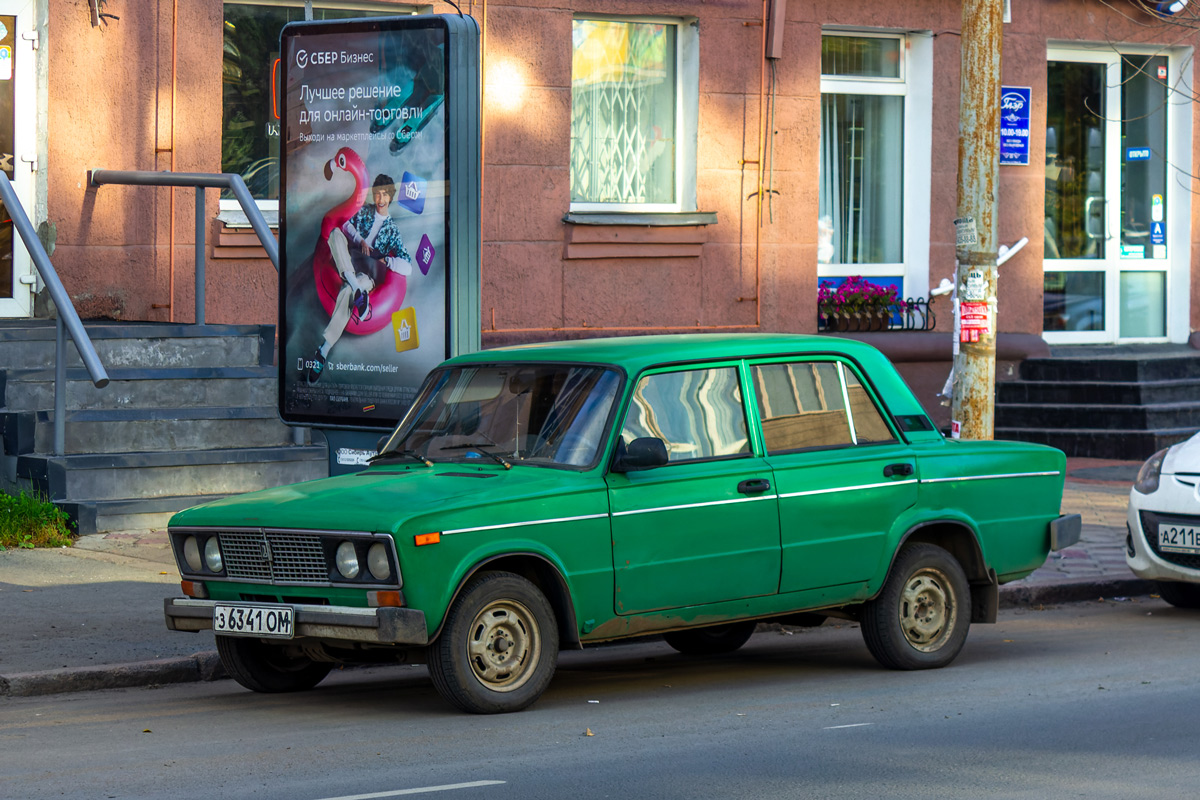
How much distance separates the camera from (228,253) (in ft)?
49.3

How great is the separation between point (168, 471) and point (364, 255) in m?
3.50

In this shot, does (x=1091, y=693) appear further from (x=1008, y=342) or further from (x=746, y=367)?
(x=1008, y=342)

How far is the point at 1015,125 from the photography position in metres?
19.2

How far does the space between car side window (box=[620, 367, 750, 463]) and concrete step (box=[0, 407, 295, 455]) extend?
19.1 ft

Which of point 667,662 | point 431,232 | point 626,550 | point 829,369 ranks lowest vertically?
point 667,662

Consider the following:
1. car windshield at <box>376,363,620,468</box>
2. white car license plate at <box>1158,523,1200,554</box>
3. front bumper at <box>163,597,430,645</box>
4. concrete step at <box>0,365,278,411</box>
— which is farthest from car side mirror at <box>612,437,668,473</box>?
concrete step at <box>0,365,278,411</box>

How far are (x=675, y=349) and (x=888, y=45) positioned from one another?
11746 mm

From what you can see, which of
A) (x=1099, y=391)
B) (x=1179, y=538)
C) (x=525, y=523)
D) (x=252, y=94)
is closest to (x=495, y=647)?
(x=525, y=523)

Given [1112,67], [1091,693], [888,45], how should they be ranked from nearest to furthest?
[1091,693]
[888,45]
[1112,67]

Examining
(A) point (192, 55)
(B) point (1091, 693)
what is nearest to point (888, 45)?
(A) point (192, 55)

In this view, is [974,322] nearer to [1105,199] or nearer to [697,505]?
[697,505]

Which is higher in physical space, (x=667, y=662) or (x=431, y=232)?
(x=431, y=232)

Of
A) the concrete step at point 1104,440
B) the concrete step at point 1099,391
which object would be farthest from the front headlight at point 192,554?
the concrete step at point 1099,391

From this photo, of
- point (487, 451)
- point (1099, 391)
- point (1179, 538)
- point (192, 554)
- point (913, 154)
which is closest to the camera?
point (192, 554)
